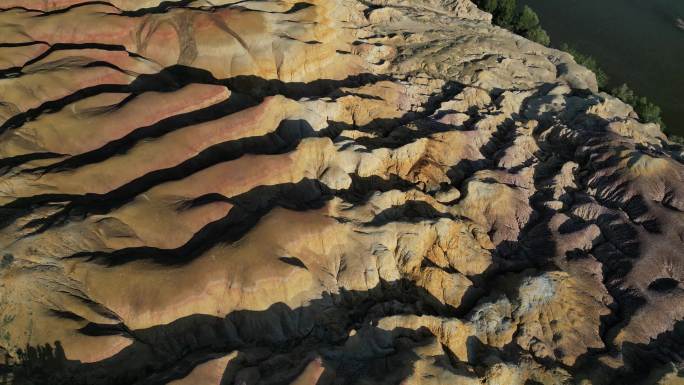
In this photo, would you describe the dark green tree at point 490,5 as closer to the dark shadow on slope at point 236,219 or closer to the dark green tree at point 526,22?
the dark green tree at point 526,22

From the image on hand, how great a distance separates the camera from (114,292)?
18547 mm

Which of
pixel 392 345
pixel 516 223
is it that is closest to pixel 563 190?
pixel 516 223

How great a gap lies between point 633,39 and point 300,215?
52.7 meters

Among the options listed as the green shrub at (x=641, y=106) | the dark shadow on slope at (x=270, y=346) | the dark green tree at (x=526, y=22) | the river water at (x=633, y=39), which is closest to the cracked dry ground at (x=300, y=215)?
the dark shadow on slope at (x=270, y=346)

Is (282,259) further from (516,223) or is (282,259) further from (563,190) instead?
(563,190)

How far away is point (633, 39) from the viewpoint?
2287 inches

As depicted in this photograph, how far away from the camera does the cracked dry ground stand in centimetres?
1831

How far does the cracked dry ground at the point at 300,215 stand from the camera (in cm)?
1831

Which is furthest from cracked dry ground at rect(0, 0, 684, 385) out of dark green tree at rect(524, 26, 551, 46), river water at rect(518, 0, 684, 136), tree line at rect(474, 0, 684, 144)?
river water at rect(518, 0, 684, 136)

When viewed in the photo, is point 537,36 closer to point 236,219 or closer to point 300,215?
point 300,215

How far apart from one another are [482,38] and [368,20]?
9.13 metres

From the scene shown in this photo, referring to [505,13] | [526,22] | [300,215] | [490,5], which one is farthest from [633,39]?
[300,215]

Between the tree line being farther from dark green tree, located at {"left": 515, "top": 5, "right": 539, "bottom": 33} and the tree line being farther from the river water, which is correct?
the river water

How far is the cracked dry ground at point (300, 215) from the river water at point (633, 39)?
1842cm
